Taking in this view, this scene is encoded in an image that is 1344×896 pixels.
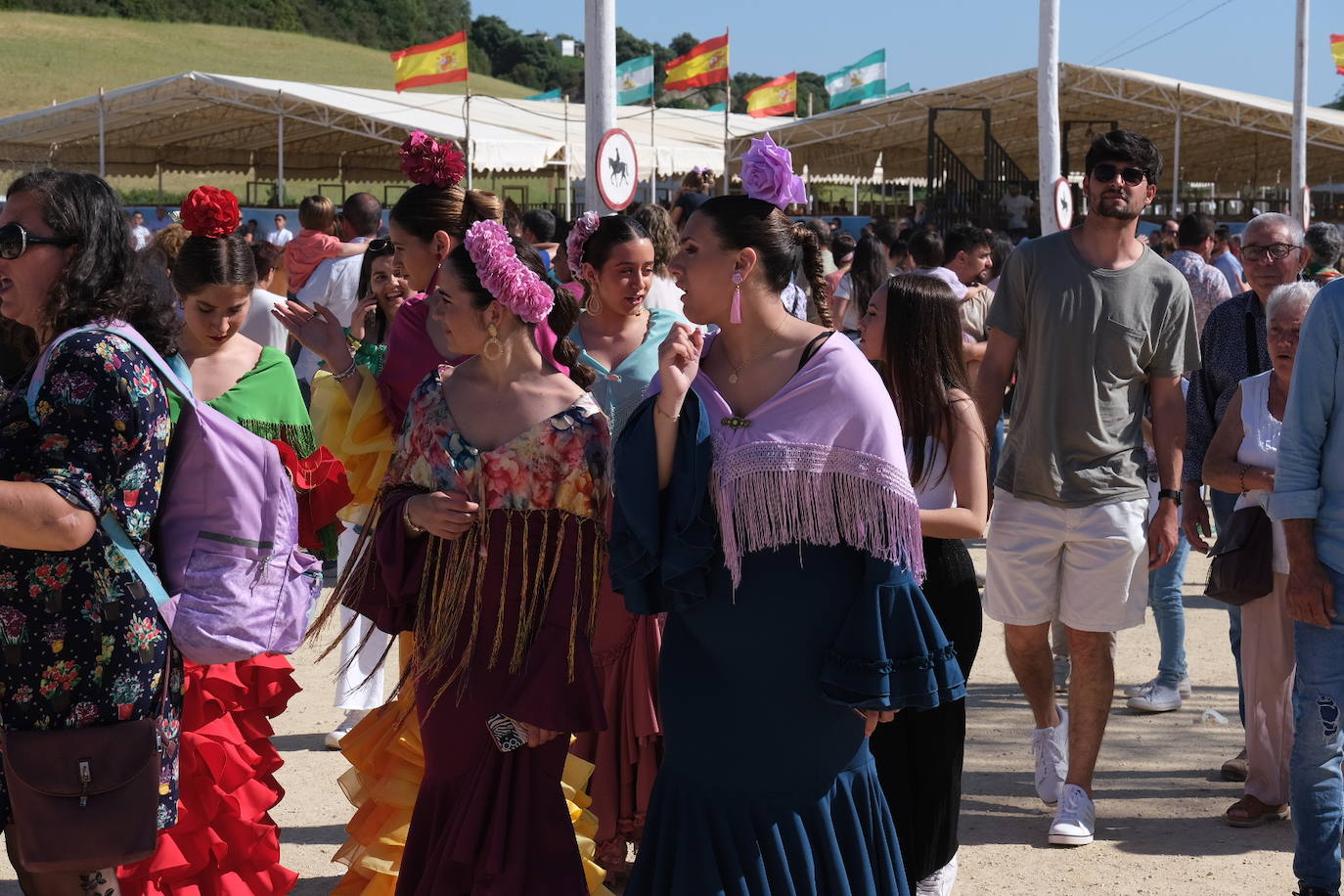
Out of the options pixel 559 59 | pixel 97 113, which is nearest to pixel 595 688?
pixel 97 113

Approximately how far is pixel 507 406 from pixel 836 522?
39.6 inches

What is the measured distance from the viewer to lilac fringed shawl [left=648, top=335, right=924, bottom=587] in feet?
9.86

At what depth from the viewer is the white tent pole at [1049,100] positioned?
13078 mm

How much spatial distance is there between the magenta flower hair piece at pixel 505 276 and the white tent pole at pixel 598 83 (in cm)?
466

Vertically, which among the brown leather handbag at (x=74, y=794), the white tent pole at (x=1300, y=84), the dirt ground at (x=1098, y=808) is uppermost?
the white tent pole at (x=1300, y=84)

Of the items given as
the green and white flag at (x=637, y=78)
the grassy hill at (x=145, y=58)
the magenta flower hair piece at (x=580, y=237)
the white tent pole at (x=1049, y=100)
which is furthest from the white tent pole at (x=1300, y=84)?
the grassy hill at (x=145, y=58)

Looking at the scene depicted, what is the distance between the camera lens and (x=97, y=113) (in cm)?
3488

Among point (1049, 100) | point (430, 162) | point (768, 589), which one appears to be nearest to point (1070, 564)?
point (768, 589)

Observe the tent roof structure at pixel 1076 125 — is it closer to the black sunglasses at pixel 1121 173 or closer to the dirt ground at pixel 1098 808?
the dirt ground at pixel 1098 808

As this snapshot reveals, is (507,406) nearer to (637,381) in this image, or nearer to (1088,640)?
(637,381)

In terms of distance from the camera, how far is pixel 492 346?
3635mm

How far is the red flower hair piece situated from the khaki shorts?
8.91 feet

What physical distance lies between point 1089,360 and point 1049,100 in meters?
9.19

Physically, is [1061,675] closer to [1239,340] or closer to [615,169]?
[1239,340]
